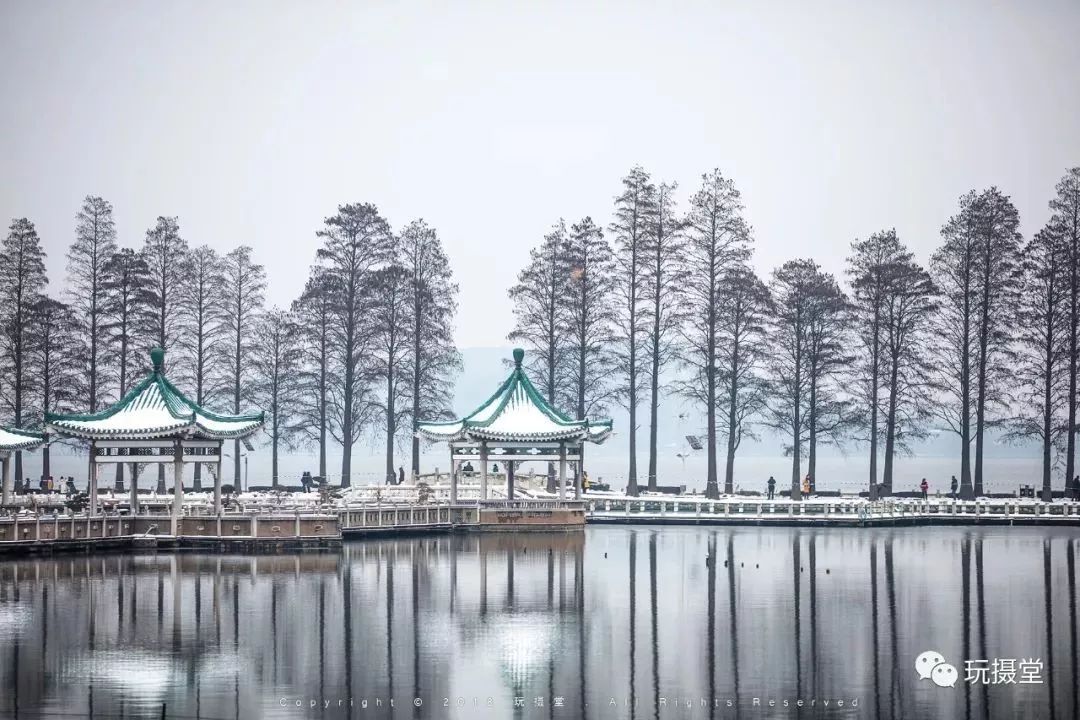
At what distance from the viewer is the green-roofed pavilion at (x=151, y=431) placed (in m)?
53.1

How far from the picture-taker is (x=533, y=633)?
36219 millimetres

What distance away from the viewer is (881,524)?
6862 cm

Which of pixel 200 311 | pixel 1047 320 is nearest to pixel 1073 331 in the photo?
pixel 1047 320

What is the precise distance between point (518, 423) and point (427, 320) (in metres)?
19.7

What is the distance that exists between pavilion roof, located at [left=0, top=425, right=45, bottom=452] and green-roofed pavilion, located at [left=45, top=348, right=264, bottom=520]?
299cm

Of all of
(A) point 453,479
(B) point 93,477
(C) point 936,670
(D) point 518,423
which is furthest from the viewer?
(A) point 453,479

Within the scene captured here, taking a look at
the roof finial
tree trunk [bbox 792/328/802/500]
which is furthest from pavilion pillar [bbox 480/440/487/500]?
tree trunk [bbox 792/328/802/500]

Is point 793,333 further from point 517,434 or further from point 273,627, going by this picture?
point 273,627

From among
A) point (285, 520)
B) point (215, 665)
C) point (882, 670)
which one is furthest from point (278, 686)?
point (285, 520)

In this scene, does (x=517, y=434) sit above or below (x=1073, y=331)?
below

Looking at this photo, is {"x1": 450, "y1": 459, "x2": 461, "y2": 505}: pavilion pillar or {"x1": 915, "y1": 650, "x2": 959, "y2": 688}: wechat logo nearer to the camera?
{"x1": 915, "y1": 650, "x2": 959, "y2": 688}: wechat logo

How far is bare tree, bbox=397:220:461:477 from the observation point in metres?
81.0

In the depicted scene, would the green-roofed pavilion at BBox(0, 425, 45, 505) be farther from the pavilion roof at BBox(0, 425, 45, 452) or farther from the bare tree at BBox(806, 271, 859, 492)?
the bare tree at BBox(806, 271, 859, 492)

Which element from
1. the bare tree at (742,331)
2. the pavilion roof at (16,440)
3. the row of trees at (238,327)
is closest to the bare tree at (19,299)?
Answer: the row of trees at (238,327)
